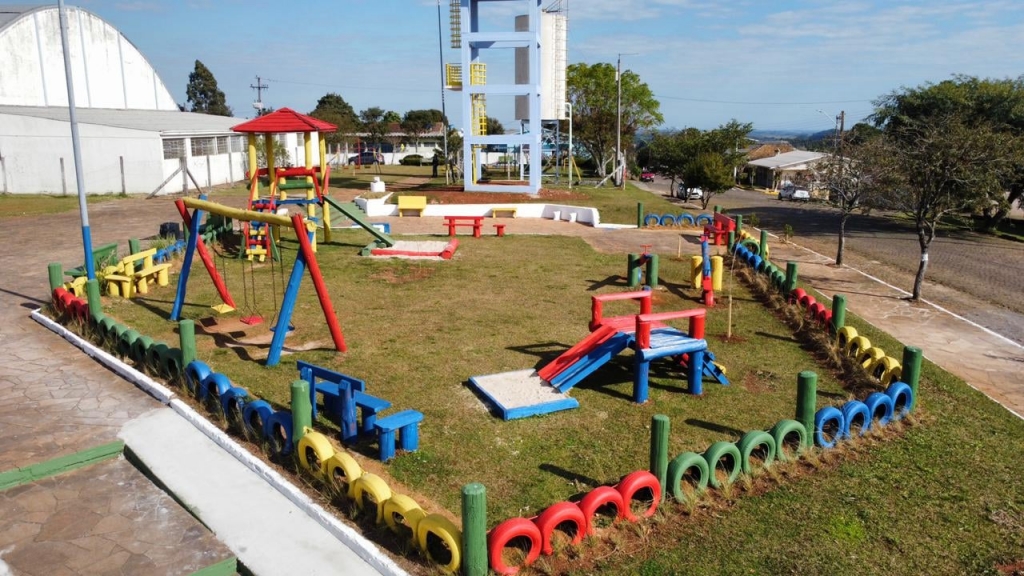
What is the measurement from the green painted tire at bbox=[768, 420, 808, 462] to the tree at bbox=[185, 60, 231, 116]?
102 meters

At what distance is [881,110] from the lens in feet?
111

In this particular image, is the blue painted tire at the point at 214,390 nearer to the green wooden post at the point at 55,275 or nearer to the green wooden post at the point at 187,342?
the green wooden post at the point at 187,342

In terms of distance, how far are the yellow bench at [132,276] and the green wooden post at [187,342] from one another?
227 inches

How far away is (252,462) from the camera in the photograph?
725cm

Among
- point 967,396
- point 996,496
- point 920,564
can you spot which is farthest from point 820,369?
point 920,564

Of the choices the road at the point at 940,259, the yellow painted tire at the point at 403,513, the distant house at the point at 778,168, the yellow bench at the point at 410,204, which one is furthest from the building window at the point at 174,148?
the distant house at the point at 778,168

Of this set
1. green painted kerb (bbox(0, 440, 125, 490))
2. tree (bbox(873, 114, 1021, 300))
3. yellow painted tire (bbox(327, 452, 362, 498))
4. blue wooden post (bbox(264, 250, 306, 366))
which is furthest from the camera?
tree (bbox(873, 114, 1021, 300))

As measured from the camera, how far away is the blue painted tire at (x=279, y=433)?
7336 mm

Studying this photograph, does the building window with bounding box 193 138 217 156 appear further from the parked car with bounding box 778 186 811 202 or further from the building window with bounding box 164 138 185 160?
the parked car with bounding box 778 186 811 202

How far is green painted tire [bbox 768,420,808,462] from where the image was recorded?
737cm

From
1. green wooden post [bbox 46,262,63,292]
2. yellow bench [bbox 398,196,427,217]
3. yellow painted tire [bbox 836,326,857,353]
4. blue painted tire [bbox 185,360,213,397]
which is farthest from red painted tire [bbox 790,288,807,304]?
yellow bench [bbox 398,196,427,217]

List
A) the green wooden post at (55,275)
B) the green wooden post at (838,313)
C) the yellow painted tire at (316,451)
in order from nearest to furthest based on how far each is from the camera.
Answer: the yellow painted tire at (316,451), the green wooden post at (838,313), the green wooden post at (55,275)

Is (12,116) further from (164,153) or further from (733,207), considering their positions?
(733,207)

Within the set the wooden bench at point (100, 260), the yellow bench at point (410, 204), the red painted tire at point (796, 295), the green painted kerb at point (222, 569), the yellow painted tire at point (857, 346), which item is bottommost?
the green painted kerb at point (222, 569)
